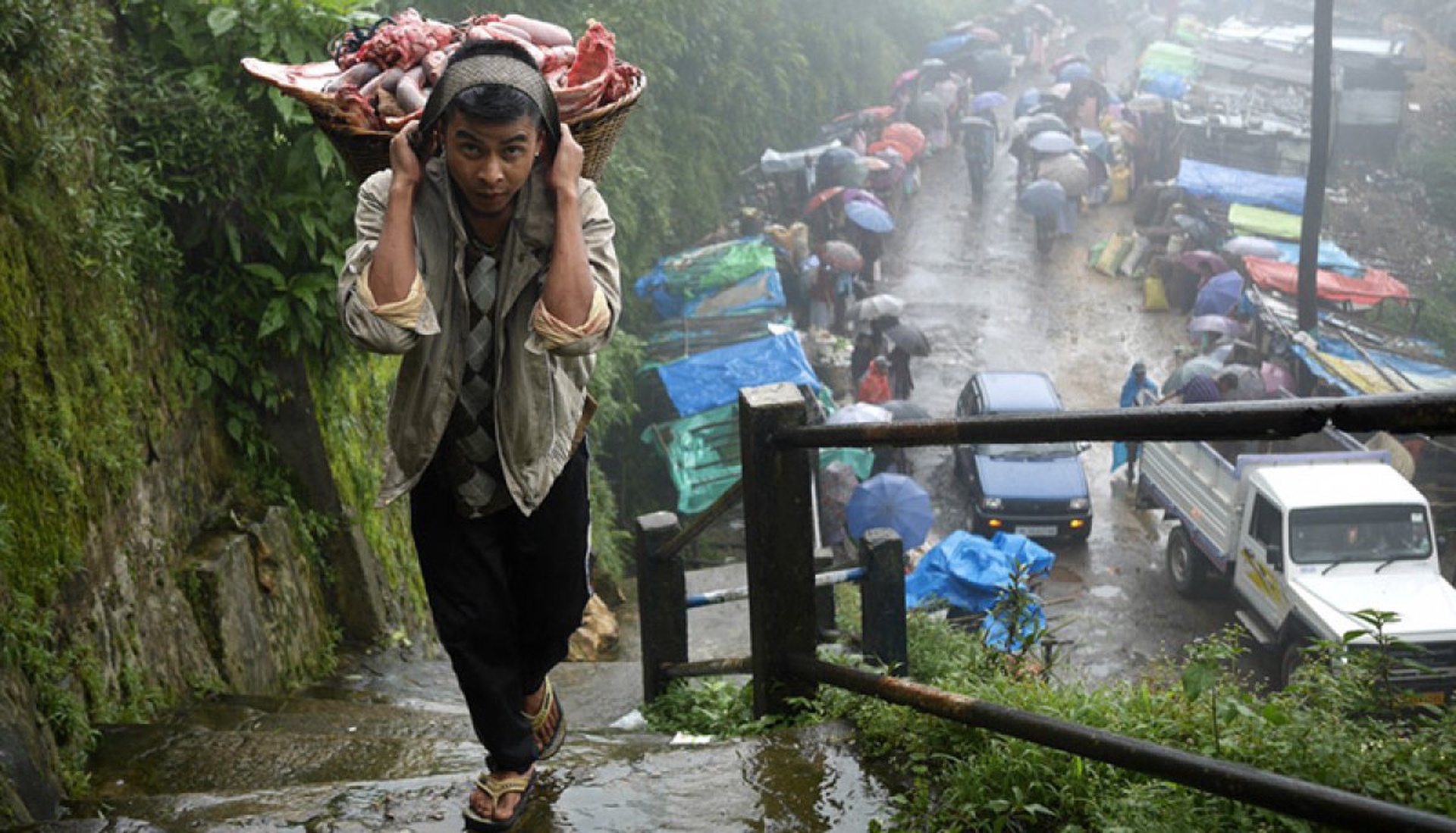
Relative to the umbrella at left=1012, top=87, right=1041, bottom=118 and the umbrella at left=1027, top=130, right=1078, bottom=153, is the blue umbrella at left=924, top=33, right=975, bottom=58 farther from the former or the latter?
the umbrella at left=1027, top=130, right=1078, bottom=153

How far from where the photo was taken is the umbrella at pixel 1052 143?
993 inches

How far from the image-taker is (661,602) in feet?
16.6

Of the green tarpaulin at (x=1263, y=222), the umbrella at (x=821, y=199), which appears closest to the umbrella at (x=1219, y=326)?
the green tarpaulin at (x=1263, y=222)

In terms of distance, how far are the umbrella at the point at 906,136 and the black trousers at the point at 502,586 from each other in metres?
24.7

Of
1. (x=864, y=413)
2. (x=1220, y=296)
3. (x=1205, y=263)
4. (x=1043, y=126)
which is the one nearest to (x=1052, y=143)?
(x=1043, y=126)

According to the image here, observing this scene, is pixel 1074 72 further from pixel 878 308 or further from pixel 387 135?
pixel 387 135

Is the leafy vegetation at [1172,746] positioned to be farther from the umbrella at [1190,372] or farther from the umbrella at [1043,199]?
the umbrella at [1043,199]

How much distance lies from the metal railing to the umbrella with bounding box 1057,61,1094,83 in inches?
1207

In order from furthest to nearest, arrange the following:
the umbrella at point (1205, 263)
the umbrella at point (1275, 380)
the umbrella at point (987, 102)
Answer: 1. the umbrella at point (987, 102)
2. the umbrella at point (1205, 263)
3. the umbrella at point (1275, 380)

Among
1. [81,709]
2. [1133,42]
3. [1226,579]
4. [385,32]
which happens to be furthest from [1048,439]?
[1133,42]

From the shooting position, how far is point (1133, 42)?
4022 cm

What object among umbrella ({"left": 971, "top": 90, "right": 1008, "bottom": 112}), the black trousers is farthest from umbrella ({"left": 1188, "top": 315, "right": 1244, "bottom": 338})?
the black trousers

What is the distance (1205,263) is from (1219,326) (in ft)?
10.4

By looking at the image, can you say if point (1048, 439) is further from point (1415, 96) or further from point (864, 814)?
point (1415, 96)
